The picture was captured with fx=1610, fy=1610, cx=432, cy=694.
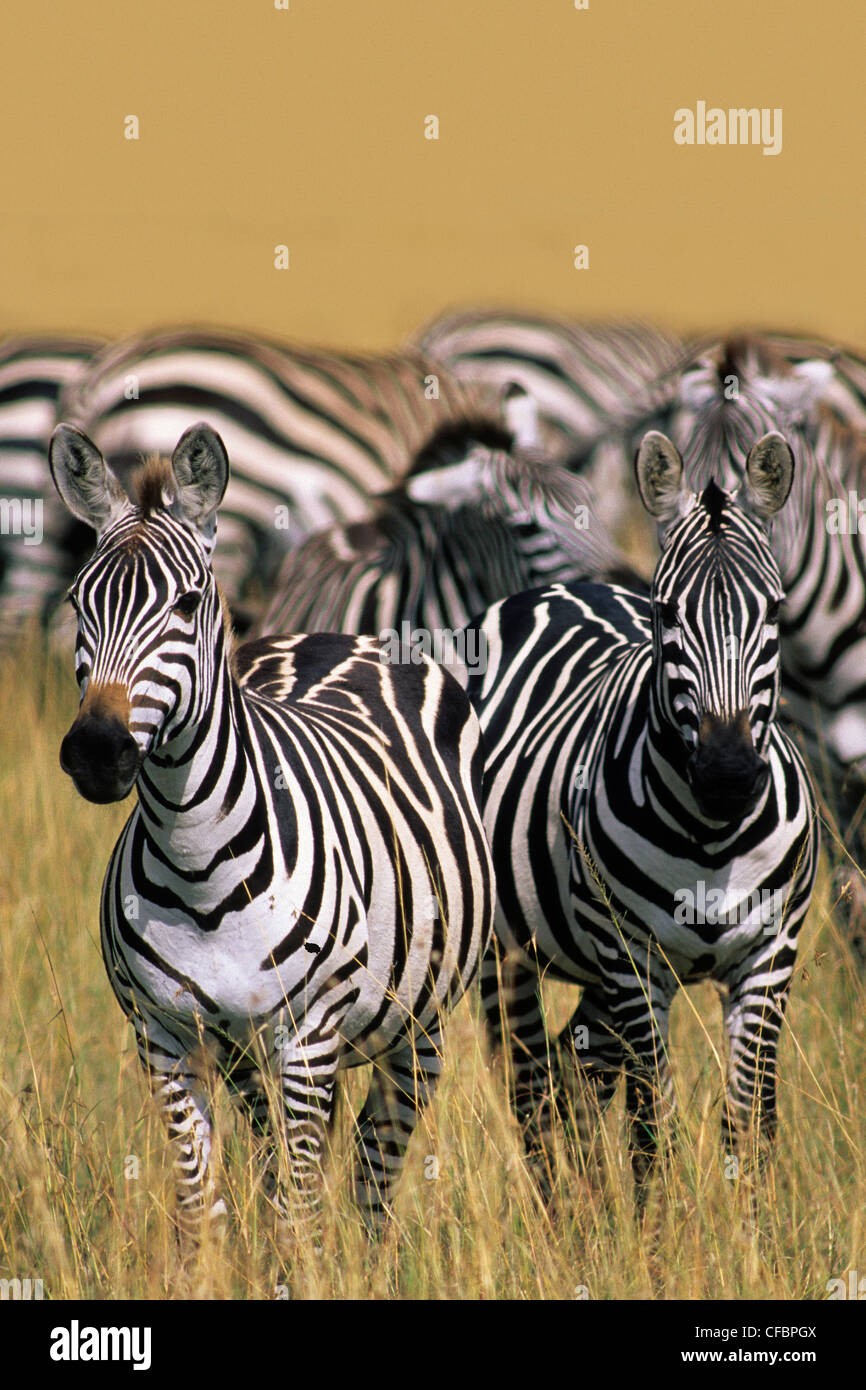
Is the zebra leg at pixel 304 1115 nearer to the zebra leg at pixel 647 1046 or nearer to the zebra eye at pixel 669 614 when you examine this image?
the zebra leg at pixel 647 1046

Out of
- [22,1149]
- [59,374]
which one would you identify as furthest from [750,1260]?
[59,374]

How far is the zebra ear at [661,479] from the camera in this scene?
16.6 feet

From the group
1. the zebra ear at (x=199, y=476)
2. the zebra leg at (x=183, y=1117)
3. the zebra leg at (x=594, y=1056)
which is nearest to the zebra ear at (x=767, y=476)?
the zebra ear at (x=199, y=476)

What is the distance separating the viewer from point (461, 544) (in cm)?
824

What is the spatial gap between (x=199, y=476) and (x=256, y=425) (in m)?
7.55

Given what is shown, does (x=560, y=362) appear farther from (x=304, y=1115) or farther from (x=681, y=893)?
(x=304, y=1115)

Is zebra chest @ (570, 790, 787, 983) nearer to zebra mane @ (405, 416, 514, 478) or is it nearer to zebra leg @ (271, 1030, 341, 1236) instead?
zebra leg @ (271, 1030, 341, 1236)

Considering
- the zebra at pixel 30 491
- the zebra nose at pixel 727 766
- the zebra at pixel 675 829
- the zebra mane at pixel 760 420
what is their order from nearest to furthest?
the zebra nose at pixel 727 766 < the zebra at pixel 675 829 < the zebra mane at pixel 760 420 < the zebra at pixel 30 491

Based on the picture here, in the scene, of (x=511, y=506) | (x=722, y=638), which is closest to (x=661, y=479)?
(x=722, y=638)

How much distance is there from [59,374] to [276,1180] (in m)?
9.65

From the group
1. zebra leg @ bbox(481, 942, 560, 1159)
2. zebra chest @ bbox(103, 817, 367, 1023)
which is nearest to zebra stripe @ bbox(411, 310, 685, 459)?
zebra leg @ bbox(481, 942, 560, 1159)

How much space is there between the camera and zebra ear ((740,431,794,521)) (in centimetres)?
488

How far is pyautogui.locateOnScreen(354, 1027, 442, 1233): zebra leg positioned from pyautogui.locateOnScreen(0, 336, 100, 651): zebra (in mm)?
6521

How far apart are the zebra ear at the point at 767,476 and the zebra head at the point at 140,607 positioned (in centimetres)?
166
